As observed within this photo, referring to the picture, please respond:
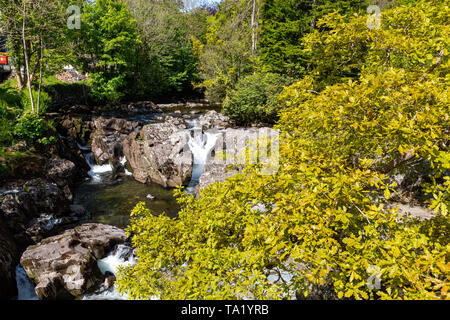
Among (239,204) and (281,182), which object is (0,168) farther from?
(281,182)

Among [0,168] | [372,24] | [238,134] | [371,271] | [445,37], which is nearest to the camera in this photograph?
[371,271]

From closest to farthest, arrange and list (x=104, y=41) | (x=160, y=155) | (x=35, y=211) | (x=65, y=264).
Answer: (x=65, y=264), (x=35, y=211), (x=160, y=155), (x=104, y=41)

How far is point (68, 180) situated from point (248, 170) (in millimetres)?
14637

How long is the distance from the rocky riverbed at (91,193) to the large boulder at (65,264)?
0.03m

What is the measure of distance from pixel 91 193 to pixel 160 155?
466 centimetres

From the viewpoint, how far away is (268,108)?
2016cm

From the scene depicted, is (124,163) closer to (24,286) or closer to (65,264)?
(65,264)

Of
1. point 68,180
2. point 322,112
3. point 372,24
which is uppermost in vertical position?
point 372,24

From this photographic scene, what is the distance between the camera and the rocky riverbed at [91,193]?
838 centimetres

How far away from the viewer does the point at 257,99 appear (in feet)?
67.9

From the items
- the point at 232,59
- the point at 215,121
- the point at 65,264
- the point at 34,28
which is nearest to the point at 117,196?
the point at 65,264

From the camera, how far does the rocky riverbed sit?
8.38 meters

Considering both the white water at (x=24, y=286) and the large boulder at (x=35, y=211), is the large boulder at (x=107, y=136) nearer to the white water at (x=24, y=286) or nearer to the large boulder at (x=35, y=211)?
the large boulder at (x=35, y=211)
